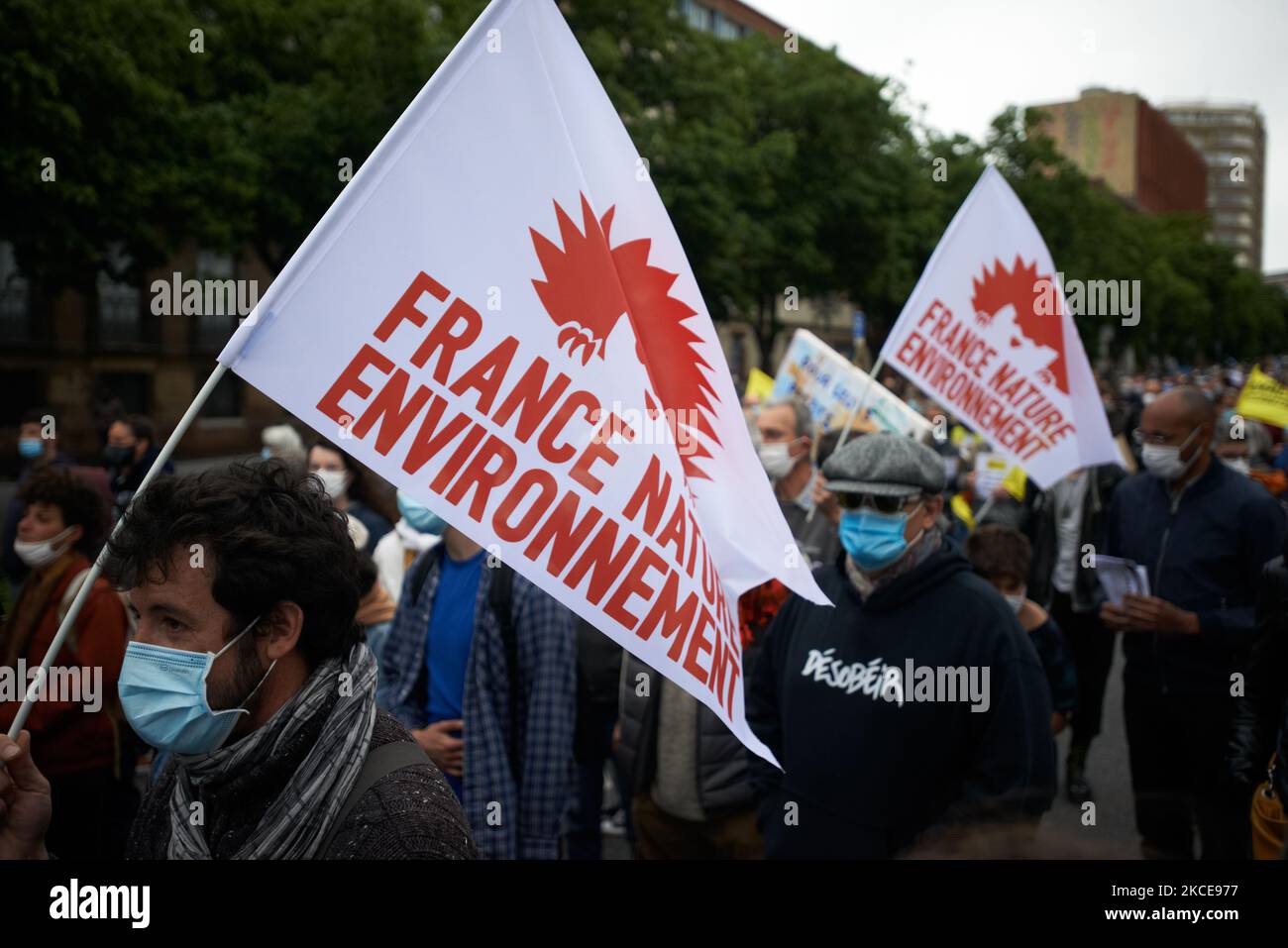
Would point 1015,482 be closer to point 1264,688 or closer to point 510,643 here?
point 1264,688

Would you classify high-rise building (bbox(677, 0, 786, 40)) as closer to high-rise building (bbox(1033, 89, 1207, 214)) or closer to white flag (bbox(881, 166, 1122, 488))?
white flag (bbox(881, 166, 1122, 488))

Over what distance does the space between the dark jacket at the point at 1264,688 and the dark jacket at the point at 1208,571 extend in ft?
2.62

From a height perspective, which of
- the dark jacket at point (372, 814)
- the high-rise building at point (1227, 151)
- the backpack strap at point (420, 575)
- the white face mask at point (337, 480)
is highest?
the high-rise building at point (1227, 151)

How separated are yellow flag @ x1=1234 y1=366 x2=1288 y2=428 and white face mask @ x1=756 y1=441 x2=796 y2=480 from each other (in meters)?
7.48

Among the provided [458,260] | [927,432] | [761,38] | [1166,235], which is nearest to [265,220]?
[927,432]

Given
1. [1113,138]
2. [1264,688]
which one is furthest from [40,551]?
[1113,138]

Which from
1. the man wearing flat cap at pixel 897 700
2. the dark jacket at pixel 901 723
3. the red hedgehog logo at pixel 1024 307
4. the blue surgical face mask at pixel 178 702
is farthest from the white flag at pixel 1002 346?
the blue surgical face mask at pixel 178 702

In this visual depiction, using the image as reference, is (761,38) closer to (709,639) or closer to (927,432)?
(927,432)

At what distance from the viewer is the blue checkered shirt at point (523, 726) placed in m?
3.72

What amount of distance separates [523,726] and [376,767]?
184 cm

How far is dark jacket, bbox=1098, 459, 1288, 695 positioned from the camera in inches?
178

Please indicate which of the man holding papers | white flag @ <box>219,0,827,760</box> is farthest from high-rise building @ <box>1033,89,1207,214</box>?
white flag @ <box>219,0,827,760</box>

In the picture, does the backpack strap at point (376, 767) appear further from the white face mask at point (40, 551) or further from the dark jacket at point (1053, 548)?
the dark jacket at point (1053, 548)
